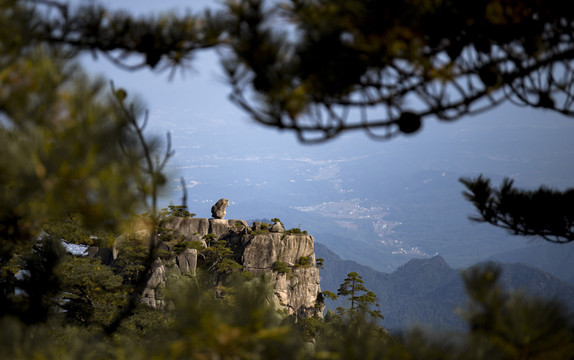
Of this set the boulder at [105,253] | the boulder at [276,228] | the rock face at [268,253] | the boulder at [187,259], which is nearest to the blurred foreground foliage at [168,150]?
the boulder at [187,259]

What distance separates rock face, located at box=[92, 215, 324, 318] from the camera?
2580 centimetres

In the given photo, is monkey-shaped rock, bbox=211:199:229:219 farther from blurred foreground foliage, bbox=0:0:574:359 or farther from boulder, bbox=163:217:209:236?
blurred foreground foliage, bbox=0:0:574:359

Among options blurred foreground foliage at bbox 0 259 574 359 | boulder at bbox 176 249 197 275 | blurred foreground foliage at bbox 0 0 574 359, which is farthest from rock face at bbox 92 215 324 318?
blurred foreground foliage at bbox 0 259 574 359

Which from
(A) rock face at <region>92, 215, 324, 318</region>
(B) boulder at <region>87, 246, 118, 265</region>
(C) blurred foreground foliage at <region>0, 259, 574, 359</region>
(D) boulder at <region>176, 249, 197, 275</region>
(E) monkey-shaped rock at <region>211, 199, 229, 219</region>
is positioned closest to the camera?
(C) blurred foreground foliage at <region>0, 259, 574, 359</region>

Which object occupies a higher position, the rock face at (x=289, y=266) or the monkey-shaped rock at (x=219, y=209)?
the monkey-shaped rock at (x=219, y=209)

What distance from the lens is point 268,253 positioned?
87.6ft

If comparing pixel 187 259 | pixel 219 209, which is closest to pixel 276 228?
pixel 219 209

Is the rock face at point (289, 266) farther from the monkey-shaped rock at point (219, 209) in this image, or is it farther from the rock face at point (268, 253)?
the monkey-shaped rock at point (219, 209)

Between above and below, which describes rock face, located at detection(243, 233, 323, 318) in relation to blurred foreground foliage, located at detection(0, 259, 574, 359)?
below

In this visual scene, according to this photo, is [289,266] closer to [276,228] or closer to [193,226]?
[276,228]

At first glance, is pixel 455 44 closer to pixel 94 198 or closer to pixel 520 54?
pixel 520 54

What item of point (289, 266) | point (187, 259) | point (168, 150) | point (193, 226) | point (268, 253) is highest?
point (168, 150)

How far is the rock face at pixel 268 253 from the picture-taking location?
84.6 feet

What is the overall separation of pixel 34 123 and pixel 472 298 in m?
2.65
